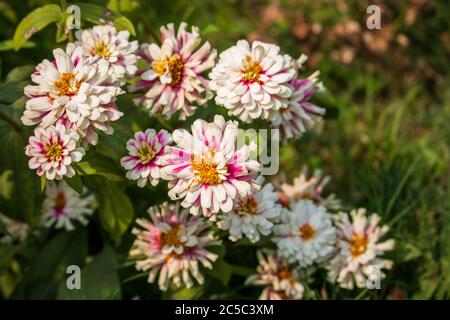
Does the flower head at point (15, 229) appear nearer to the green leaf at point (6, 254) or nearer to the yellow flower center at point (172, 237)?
the green leaf at point (6, 254)

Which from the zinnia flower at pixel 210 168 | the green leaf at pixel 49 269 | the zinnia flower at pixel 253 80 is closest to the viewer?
the zinnia flower at pixel 210 168

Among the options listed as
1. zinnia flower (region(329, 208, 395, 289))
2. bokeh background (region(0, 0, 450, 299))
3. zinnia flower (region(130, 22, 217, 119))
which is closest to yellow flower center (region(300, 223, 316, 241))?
zinnia flower (region(329, 208, 395, 289))

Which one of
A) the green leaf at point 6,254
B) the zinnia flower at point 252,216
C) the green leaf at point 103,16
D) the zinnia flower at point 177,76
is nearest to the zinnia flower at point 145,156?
the zinnia flower at point 177,76

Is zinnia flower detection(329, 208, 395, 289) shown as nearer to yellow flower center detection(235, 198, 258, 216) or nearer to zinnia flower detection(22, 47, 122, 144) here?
yellow flower center detection(235, 198, 258, 216)

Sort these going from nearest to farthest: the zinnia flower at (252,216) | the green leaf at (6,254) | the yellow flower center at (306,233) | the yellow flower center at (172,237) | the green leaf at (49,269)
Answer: the zinnia flower at (252,216), the yellow flower center at (172,237), the yellow flower center at (306,233), the green leaf at (6,254), the green leaf at (49,269)

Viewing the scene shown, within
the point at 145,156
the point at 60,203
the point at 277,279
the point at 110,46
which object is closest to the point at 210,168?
the point at 145,156

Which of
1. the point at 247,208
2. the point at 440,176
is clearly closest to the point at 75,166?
the point at 247,208
